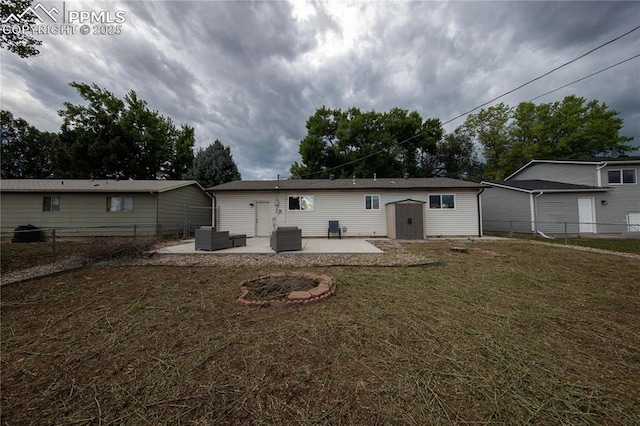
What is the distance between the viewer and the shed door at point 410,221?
10.4 m

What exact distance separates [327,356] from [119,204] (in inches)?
571

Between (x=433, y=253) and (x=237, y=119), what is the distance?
604 inches

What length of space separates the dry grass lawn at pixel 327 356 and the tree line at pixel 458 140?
18710mm

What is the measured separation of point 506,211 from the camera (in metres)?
14.3

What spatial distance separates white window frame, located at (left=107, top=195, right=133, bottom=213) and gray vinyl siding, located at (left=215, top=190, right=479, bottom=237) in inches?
183

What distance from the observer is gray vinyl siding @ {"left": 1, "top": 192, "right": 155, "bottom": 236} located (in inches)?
444

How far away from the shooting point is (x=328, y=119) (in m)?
24.0

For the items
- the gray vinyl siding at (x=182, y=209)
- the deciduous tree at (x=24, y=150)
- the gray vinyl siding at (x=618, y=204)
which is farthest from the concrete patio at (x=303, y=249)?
the deciduous tree at (x=24, y=150)

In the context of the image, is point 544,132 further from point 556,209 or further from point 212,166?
point 212,166

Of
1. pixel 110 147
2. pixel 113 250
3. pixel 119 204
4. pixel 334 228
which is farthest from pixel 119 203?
pixel 110 147

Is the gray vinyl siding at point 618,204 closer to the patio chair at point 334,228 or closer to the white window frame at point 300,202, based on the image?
the patio chair at point 334,228

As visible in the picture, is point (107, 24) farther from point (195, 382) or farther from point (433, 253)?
point (433, 253)

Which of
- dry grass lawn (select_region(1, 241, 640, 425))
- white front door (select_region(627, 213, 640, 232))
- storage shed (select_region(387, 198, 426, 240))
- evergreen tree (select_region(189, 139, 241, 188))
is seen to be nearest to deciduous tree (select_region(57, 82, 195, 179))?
evergreen tree (select_region(189, 139, 241, 188))

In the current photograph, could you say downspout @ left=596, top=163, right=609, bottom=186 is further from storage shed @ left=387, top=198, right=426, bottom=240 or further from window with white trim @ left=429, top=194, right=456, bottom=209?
storage shed @ left=387, top=198, right=426, bottom=240
